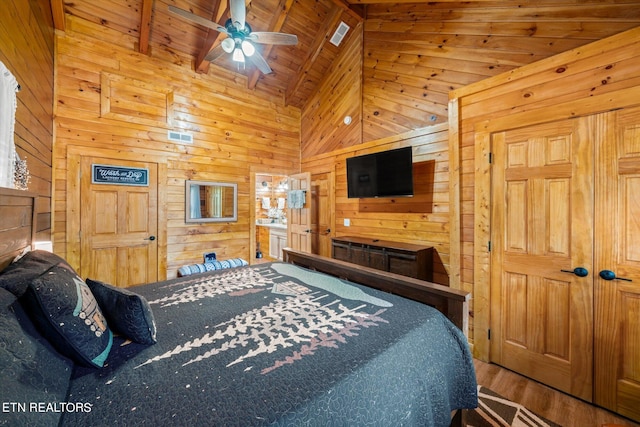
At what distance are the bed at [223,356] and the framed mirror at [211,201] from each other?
2583mm

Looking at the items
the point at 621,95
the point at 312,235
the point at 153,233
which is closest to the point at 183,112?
the point at 153,233

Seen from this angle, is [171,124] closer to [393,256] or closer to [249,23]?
[249,23]

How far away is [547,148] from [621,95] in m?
A: 0.49

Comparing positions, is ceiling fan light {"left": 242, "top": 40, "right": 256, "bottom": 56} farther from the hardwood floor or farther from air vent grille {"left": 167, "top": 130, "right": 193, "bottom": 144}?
the hardwood floor

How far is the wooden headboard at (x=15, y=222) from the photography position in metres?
1.30

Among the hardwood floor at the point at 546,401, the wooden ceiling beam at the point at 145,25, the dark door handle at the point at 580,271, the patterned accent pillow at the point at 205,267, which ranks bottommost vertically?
the hardwood floor at the point at 546,401

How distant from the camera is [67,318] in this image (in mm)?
1005

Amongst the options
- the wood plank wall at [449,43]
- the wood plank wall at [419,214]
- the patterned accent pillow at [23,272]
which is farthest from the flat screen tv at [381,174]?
the patterned accent pillow at [23,272]

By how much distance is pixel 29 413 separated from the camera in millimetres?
695

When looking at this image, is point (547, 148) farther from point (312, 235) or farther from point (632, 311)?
point (312, 235)

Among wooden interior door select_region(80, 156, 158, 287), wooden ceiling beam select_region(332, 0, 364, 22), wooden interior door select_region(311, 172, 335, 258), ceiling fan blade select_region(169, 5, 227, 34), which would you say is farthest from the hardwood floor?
wooden ceiling beam select_region(332, 0, 364, 22)

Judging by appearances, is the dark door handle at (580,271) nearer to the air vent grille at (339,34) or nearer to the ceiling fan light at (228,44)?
the ceiling fan light at (228,44)

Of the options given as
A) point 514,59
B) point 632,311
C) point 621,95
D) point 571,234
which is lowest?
point 632,311

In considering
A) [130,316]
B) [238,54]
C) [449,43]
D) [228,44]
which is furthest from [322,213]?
[130,316]
